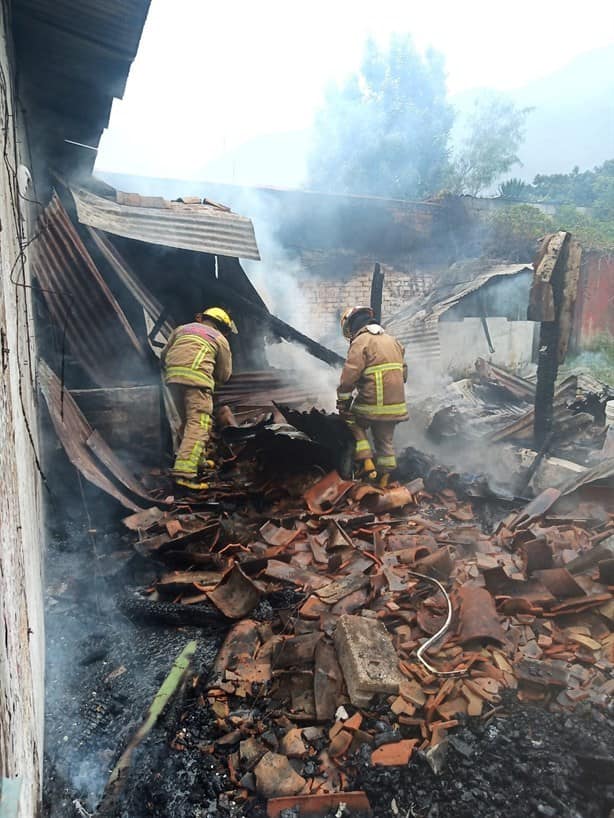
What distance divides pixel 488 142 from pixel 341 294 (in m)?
22.1

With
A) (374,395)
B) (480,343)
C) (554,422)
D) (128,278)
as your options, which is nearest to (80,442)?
(128,278)

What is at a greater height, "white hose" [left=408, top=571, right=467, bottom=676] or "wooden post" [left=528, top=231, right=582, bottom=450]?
"wooden post" [left=528, top=231, right=582, bottom=450]

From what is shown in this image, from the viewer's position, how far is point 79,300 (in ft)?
19.8

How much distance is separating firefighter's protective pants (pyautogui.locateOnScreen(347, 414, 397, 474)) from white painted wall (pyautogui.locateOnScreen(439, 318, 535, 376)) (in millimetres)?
6052

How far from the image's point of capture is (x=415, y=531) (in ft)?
16.0

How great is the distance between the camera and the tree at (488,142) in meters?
30.6

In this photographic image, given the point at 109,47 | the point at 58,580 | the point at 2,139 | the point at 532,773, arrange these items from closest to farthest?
the point at 532,773 → the point at 2,139 → the point at 58,580 → the point at 109,47

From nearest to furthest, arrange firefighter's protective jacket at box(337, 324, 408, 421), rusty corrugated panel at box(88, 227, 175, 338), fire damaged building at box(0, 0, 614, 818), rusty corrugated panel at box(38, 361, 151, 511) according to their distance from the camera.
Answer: fire damaged building at box(0, 0, 614, 818)
rusty corrugated panel at box(38, 361, 151, 511)
firefighter's protective jacket at box(337, 324, 408, 421)
rusty corrugated panel at box(88, 227, 175, 338)

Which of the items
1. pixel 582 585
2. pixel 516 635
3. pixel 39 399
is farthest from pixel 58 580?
pixel 582 585

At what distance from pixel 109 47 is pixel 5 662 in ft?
17.0

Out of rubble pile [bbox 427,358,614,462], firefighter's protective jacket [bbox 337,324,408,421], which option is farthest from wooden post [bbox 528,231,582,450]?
firefighter's protective jacket [bbox 337,324,408,421]

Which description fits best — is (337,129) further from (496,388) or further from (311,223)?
(496,388)

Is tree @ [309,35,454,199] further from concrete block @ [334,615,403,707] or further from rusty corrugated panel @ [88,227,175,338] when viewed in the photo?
concrete block @ [334,615,403,707]

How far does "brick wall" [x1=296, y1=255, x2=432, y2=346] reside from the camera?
14891 mm
